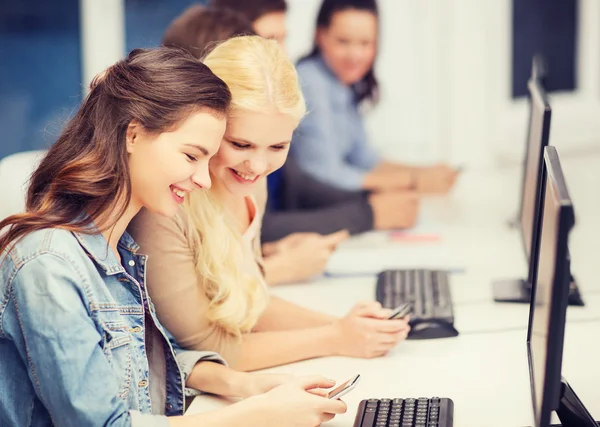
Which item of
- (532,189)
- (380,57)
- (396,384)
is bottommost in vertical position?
(396,384)

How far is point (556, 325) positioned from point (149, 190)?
0.60 meters

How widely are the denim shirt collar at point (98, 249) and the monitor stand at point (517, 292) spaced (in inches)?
36.9

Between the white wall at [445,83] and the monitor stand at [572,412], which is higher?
the white wall at [445,83]

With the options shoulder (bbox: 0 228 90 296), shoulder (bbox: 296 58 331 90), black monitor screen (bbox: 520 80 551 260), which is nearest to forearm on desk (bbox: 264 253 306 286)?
black monitor screen (bbox: 520 80 551 260)

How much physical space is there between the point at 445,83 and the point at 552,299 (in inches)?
105

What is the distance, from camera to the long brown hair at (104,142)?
1.28 meters

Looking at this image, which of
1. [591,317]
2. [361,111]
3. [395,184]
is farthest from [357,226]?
[591,317]

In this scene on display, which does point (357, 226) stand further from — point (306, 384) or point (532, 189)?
point (306, 384)

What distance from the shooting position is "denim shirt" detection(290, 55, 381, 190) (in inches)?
109

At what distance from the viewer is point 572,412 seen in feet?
4.30

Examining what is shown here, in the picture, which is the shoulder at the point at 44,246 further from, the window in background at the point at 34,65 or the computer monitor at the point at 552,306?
the window in background at the point at 34,65

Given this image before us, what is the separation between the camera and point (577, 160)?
3637mm

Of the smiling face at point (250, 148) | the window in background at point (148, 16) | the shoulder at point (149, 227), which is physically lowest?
the shoulder at point (149, 227)

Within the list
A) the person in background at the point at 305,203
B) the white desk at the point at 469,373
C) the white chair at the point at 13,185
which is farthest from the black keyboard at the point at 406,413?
the person in background at the point at 305,203
